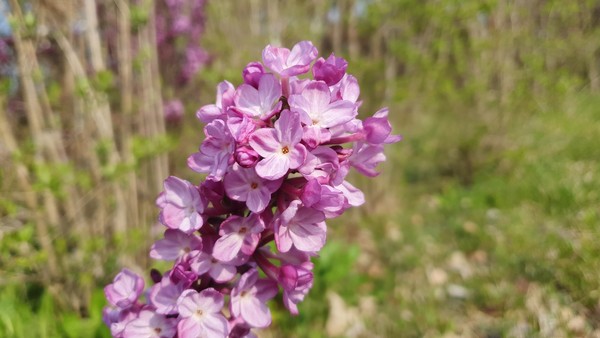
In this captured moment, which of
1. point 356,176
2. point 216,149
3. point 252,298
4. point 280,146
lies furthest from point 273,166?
point 356,176

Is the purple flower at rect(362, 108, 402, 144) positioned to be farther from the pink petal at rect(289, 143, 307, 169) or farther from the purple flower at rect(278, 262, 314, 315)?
the purple flower at rect(278, 262, 314, 315)

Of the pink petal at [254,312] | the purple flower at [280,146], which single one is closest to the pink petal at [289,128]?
the purple flower at [280,146]

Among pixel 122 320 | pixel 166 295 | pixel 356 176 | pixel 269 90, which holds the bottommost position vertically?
pixel 356 176

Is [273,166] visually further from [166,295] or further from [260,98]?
[166,295]

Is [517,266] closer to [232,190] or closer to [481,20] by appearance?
[232,190]

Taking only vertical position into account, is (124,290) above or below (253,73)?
below

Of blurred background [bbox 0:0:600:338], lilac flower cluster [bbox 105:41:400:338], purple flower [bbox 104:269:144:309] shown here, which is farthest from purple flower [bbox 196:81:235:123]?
blurred background [bbox 0:0:600:338]
